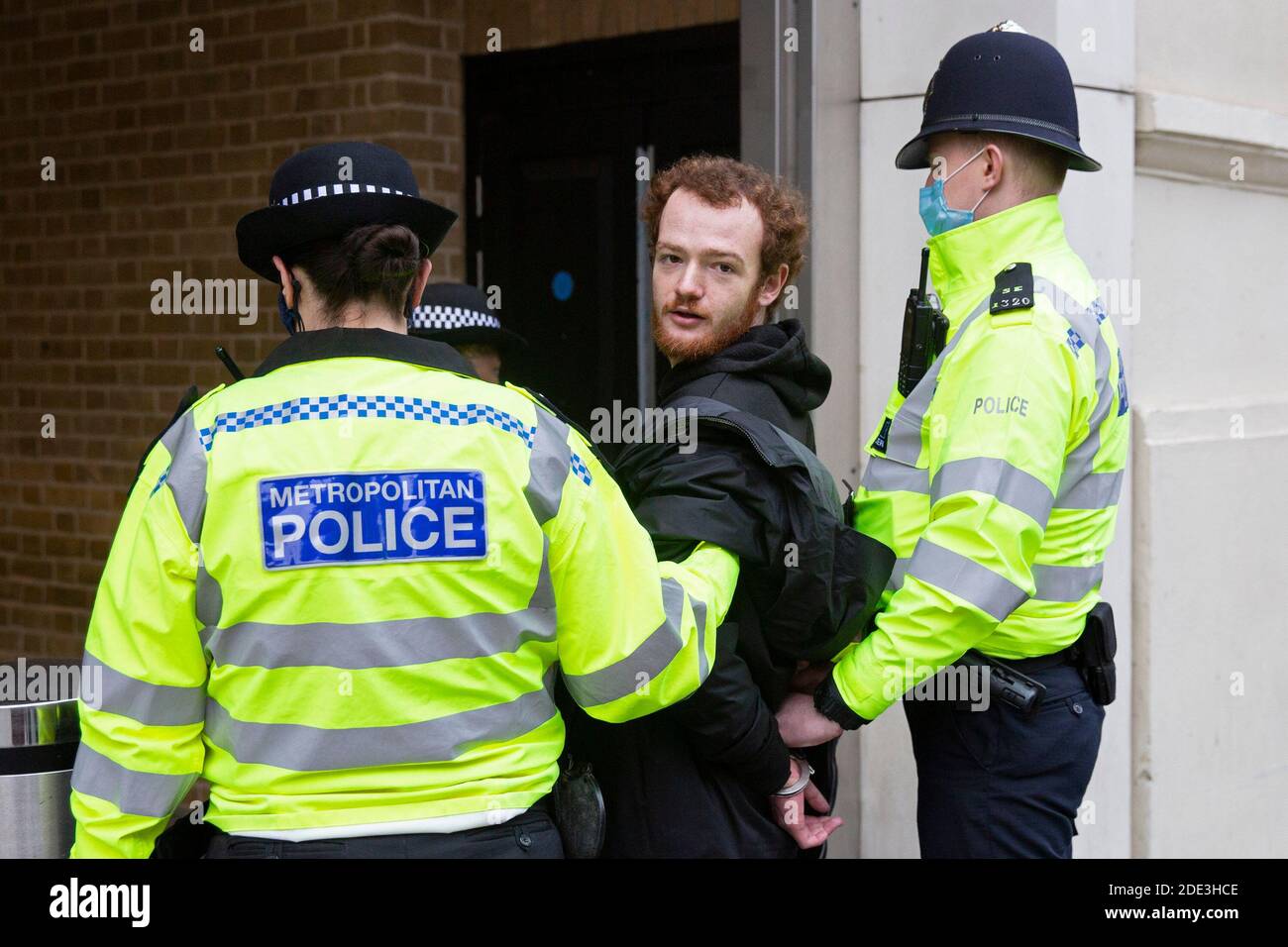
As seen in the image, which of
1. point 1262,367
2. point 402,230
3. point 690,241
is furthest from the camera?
point 1262,367

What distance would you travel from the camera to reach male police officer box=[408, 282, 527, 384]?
4176 millimetres

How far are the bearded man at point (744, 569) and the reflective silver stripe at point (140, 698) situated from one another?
2.26ft

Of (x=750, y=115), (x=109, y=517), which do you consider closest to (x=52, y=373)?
(x=109, y=517)

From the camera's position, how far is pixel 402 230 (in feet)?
7.07

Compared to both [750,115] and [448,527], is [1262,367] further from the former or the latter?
[448,527]

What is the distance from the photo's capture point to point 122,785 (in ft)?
6.81

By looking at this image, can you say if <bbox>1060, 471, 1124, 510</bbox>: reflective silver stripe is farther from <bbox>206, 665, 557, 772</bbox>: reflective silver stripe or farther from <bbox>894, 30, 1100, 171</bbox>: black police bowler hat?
<bbox>206, 665, 557, 772</bbox>: reflective silver stripe

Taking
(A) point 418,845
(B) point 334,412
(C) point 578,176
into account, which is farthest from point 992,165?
Answer: (C) point 578,176

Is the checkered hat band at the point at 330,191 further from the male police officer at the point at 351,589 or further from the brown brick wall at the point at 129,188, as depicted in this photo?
the brown brick wall at the point at 129,188

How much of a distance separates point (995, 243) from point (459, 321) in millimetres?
1837

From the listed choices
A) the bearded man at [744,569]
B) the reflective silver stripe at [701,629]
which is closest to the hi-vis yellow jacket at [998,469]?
the bearded man at [744,569]

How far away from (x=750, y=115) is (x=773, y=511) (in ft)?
6.02

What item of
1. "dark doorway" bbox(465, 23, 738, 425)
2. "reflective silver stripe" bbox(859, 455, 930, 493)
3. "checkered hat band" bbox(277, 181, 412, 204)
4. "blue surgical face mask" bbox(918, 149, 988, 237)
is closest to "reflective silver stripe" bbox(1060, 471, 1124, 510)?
"reflective silver stripe" bbox(859, 455, 930, 493)

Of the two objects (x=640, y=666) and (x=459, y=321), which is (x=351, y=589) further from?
(x=459, y=321)
